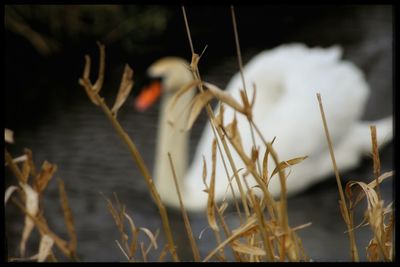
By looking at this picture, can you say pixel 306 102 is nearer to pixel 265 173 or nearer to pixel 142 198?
pixel 142 198

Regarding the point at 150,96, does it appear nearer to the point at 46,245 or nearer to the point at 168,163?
the point at 168,163

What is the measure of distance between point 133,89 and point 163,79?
0.85 m

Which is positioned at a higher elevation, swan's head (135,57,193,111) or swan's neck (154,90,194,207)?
swan's head (135,57,193,111)

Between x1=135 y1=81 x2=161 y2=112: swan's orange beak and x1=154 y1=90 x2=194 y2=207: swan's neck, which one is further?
x1=135 y1=81 x2=161 y2=112: swan's orange beak

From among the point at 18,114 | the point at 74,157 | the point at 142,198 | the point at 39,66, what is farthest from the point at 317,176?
the point at 39,66

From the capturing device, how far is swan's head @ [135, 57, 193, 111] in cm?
430

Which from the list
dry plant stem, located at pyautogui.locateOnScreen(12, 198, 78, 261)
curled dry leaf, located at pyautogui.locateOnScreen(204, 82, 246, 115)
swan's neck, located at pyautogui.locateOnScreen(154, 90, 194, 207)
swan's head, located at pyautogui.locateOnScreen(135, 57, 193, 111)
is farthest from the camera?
swan's head, located at pyautogui.locateOnScreen(135, 57, 193, 111)

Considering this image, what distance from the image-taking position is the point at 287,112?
427 cm

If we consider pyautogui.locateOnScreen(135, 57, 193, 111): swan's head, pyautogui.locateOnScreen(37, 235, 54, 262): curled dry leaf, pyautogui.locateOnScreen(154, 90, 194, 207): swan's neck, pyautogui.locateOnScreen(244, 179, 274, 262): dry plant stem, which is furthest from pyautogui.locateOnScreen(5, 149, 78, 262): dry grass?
pyautogui.locateOnScreen(135, 57, 193, 111): swan's head

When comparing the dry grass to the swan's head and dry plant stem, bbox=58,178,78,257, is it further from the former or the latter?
the swan's head

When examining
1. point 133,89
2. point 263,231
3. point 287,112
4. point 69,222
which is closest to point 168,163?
point 287,112

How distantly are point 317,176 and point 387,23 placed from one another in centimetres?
213

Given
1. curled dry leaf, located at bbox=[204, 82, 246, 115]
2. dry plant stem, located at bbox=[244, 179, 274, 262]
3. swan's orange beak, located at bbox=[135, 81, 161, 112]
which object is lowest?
swan's orange beak, located at bbox=[135, 81, 161, 112]

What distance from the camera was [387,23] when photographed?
6.14 meters
